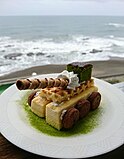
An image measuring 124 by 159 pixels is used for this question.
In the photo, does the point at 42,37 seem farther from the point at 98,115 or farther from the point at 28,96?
the point at 98,115

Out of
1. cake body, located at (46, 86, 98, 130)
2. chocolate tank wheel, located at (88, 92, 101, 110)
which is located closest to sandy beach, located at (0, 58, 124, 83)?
chocolate tank wheel, located at (88, 92, 101, 110)

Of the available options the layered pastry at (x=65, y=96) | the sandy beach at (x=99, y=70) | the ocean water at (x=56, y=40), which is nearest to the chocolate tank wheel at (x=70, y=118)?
the layered pastry at (x=65, y=96)

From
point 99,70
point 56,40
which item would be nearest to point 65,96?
point 99,70

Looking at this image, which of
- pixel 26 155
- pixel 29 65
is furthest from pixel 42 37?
pixel 26 155

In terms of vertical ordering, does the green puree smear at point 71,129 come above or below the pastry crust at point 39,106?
below

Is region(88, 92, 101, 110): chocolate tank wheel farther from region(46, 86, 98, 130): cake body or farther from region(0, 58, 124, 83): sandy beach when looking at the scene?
region(0, 58, 124, 83): sandy beach

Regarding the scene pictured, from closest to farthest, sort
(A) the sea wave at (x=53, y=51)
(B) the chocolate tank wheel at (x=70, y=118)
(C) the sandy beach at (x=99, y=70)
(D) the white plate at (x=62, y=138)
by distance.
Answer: (D) the white plate at (x=62, y=138) < (B) the chocolate tank wheel at (x=70, y=118) < (C) the sandy beach at (x=99, y=70) < (A) the sea wave at (x=53, y=51)

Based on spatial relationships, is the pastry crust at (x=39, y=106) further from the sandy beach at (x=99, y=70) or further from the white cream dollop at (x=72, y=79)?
the sandy beach at (x=99, y=70)

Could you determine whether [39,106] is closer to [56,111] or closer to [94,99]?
[56,111]
